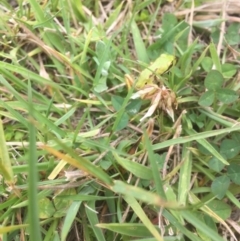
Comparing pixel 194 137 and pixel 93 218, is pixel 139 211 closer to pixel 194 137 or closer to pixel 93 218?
pixel 93 218

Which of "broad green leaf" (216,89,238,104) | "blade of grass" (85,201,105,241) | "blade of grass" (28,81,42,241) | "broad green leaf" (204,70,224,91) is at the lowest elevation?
"blade of grass" (85,201,105,241)

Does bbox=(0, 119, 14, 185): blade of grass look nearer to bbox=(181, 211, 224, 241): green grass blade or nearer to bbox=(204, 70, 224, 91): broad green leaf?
bbox=(181, 211, 224, 241): green grass blade

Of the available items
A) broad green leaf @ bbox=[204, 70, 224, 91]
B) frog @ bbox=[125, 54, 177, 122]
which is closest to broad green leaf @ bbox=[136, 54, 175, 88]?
frog @ bbox=[125, 54, 177, 122]

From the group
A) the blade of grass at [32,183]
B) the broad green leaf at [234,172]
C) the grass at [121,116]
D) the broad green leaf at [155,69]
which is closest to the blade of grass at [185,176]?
the grass at [121,116]

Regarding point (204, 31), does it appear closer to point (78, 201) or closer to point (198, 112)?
point (198, 112)

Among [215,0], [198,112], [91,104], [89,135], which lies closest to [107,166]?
[89,135]

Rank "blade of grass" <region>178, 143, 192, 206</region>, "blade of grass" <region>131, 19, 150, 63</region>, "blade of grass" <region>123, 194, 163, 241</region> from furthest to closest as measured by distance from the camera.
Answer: "blade of grass" <region>131, 19, 150, 63</region>
"blade of grass" <region>178, 143, 192, 206</region>
"blade of grass" <region>123, 194, 163, 241</region>

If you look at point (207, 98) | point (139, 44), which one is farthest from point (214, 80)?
point (139, 44)

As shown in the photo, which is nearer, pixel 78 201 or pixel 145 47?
pixel 78 201

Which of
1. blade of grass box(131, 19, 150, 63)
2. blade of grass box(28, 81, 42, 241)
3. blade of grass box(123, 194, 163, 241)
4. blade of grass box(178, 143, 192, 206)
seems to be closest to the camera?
blade of grass box(28, 81, 42, 241)
